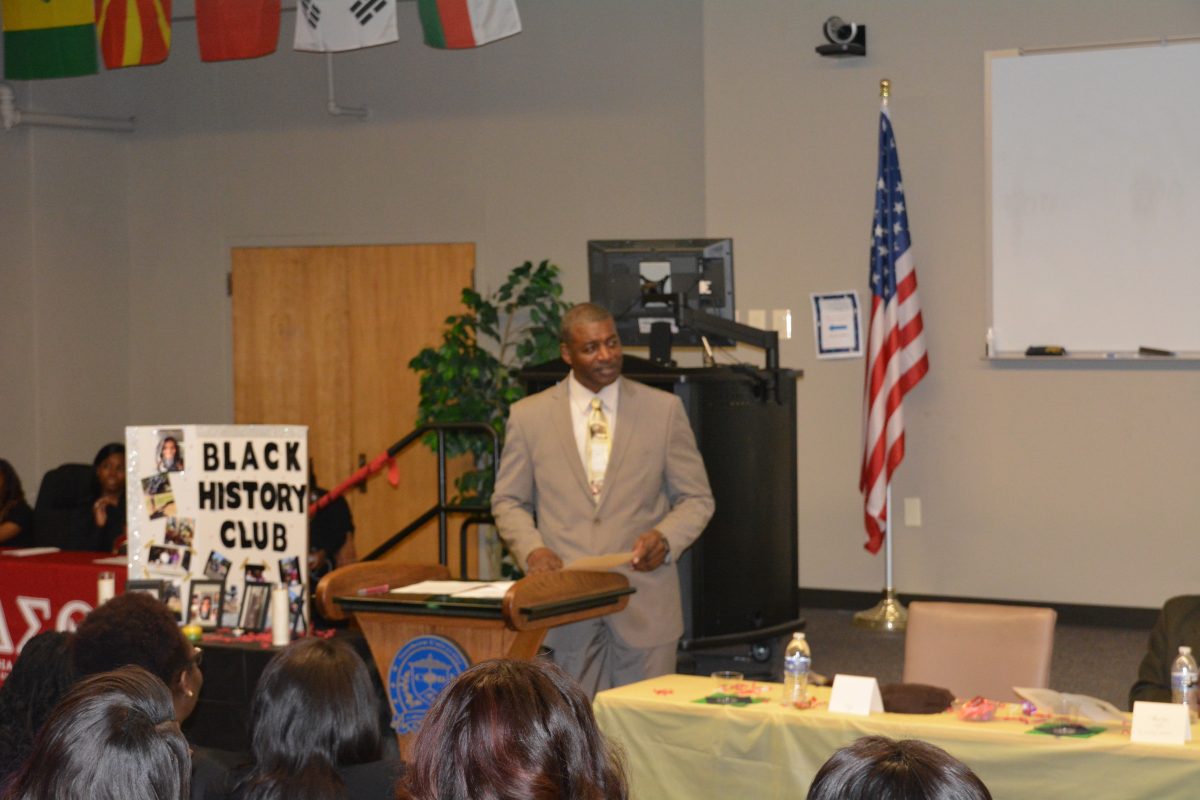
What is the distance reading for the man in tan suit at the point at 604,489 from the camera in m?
4.36

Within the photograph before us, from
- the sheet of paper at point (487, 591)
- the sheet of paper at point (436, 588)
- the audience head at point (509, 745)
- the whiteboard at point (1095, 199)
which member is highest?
the whiteboard at point (1095, 199)

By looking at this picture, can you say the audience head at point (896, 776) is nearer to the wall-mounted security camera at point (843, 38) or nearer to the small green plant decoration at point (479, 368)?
the small green plant decoration at point (479, 368)

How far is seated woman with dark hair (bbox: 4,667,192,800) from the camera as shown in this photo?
1567mm

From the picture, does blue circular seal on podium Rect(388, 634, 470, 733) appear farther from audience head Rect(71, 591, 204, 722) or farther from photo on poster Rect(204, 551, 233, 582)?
photo on poster Rect(204, 551, 233, 582)

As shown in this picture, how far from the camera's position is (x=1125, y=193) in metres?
7.34

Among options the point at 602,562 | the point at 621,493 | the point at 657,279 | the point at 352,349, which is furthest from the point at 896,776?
the point at 352,349

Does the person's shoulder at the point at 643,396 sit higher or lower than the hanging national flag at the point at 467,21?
lower

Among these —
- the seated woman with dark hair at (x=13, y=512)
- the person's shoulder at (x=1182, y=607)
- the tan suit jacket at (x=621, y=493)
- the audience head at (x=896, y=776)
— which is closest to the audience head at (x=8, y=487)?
the seated woman with dark hair at (x=13, y=512)

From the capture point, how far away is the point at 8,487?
707 cm

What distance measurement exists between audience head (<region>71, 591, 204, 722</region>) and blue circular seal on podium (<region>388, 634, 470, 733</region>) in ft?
3.05

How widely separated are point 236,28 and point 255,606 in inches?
167

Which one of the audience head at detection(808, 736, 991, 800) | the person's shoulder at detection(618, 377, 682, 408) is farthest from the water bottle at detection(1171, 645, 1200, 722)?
the audience head at detection(808, 736, 991, 800)

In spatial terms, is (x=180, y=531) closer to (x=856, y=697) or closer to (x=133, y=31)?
(x=856, y=697)

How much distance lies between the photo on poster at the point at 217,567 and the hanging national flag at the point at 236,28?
12.9 ft
